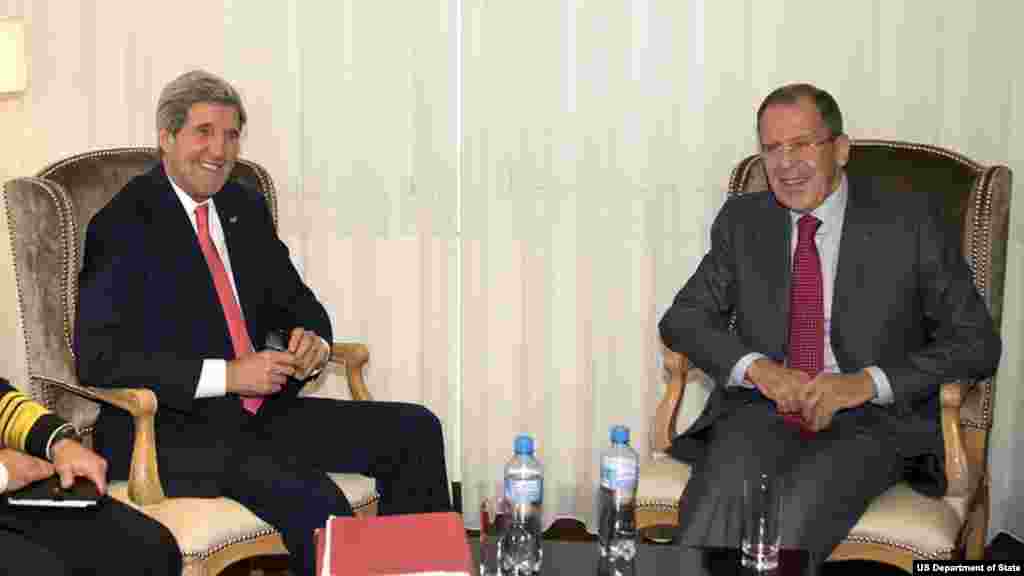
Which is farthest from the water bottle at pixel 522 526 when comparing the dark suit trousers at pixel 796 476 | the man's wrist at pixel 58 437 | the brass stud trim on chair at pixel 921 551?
the man's wrist at pixel 58 437

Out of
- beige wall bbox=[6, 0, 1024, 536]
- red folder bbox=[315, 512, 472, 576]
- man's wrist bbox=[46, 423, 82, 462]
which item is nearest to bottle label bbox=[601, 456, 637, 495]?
red folder bbox=[315, 512, 472, 576]

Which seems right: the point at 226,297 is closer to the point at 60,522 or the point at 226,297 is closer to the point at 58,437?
the point at 58,437

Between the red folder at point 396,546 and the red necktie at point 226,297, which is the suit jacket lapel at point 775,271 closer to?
the red folder at point 396,546

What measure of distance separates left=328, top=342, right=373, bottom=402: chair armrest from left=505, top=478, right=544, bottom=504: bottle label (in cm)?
114

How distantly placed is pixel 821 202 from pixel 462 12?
162 cm

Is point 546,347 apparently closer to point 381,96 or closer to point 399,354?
point 399,354

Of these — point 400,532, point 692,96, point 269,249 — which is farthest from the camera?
point 692,96

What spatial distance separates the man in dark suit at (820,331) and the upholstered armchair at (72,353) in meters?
0.94

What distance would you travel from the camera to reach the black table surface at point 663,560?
7.36 ft

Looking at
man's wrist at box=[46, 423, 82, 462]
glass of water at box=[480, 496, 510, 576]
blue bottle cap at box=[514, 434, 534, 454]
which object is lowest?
glass of water at box=[480, 496, 510, 576]

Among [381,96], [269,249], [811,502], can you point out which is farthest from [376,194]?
[811,502]

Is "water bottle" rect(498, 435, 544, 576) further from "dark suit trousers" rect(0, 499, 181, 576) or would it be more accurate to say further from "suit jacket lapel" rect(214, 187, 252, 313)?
"suit jacket lapel" rect(214, 187, 252, 313)

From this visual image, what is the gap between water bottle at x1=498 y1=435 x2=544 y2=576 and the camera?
7.36 ft

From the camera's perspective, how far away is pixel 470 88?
4246mm
